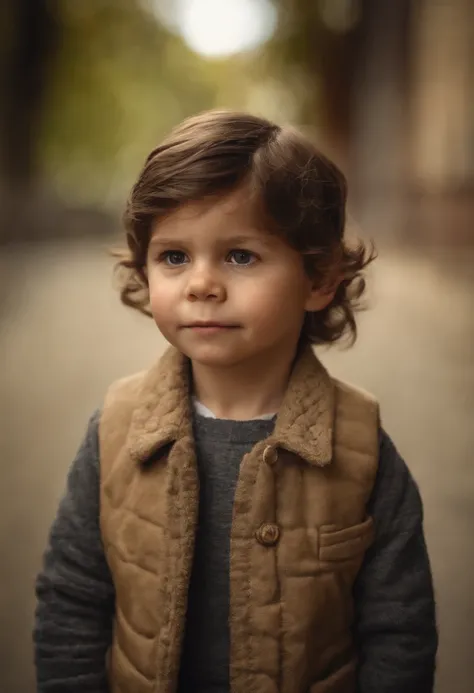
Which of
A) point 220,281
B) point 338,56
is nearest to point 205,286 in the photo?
point 220,281

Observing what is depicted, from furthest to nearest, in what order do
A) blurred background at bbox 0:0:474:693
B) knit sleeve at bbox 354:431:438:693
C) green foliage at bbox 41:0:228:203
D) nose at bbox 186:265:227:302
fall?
green foliage at bbox 41:0:228:203
blurred background at bbox 0:0:474:693
knit sleeve at bbox 354:431:438:693
nose at bbox 186:265:227:302

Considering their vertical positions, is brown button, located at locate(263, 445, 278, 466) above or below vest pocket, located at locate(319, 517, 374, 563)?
above

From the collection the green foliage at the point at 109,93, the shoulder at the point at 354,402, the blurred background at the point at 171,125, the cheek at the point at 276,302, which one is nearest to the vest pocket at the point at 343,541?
the shoulder at the point at 354,402

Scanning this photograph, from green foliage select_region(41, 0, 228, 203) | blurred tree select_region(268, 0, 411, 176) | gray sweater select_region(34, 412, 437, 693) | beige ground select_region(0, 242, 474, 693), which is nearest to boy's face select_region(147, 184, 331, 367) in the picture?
gray sweater select_region(34, 412, 437, 693)

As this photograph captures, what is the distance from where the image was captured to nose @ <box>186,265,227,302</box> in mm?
593

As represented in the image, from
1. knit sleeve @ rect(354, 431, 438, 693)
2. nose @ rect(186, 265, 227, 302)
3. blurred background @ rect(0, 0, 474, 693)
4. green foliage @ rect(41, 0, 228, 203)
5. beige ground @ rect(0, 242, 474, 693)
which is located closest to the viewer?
nose @ rect(186, 265, 227, 302)

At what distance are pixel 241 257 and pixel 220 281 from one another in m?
0.03

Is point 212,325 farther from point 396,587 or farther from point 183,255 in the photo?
point 396,587

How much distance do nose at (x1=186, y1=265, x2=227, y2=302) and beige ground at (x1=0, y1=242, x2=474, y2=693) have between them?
20.3 inches

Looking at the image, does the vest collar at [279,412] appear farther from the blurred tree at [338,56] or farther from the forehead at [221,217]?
the blurred tree at [338,56]

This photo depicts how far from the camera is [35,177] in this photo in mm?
2598

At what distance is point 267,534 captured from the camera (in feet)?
2.10

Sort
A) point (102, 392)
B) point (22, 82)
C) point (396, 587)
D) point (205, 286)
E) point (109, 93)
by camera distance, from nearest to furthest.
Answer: point (205, 286) → point (396, 587) → point (102, 392) → point (22, 82) → point (109, 93)

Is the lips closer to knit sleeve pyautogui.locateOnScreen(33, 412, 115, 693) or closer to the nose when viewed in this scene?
the nose
